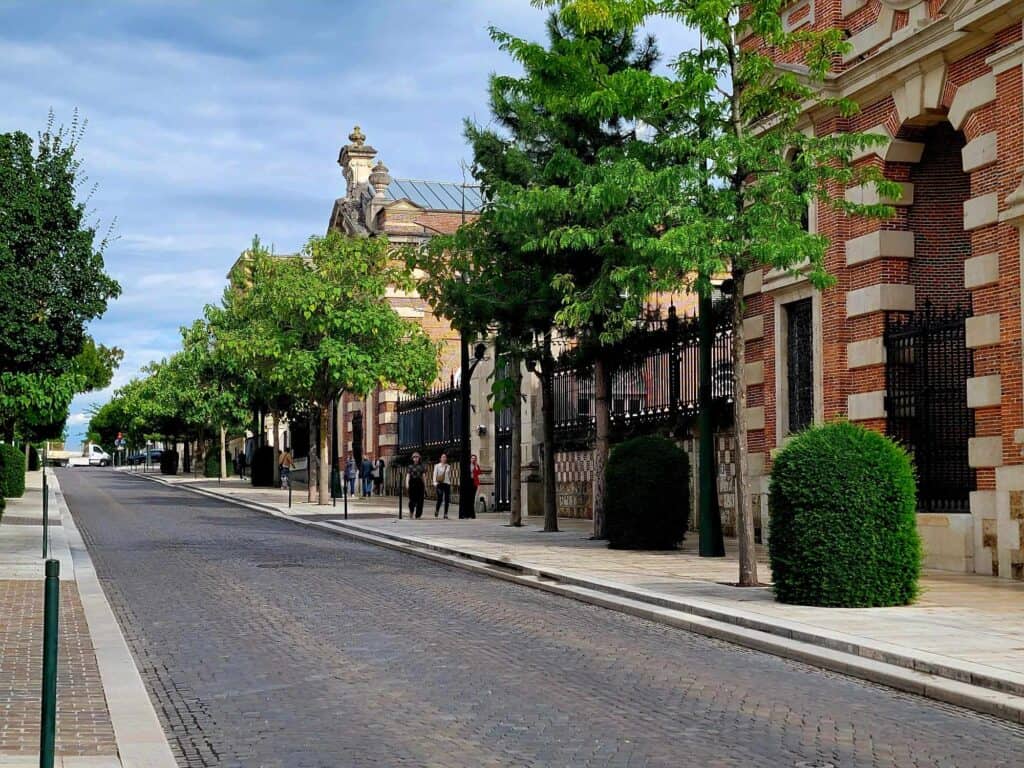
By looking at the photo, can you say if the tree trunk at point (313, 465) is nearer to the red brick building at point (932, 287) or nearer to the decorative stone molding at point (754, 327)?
the decorative stone molding at point (754, 327)

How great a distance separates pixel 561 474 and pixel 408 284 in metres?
7.81

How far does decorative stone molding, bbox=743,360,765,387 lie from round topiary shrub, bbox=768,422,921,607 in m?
10.0

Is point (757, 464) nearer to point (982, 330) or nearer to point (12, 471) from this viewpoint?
point (982, 330)

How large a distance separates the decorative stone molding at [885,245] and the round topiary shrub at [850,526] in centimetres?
703

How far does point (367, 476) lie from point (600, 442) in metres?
26.4

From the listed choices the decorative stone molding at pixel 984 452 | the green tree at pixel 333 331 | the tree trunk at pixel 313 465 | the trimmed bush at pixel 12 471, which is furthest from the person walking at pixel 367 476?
the decorative stone molding at pixel 984 452

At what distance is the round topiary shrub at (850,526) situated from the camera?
46.0 feet

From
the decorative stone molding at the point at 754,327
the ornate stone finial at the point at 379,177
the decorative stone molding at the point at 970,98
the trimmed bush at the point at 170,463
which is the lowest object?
the trimmed bush at the point at 170,463

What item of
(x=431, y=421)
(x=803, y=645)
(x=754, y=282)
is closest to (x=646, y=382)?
(x=754, y=282)

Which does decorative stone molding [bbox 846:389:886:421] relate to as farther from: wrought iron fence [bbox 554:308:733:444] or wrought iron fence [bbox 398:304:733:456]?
wrought iron fence [bbox 554:308:733:444]

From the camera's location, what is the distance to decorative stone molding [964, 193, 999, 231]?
18.0 m

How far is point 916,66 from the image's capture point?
19.6 metres

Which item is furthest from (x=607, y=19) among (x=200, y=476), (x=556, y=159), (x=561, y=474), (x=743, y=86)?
(x=200, y=476)

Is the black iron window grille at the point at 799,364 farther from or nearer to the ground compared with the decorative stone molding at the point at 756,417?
farther from the ground
